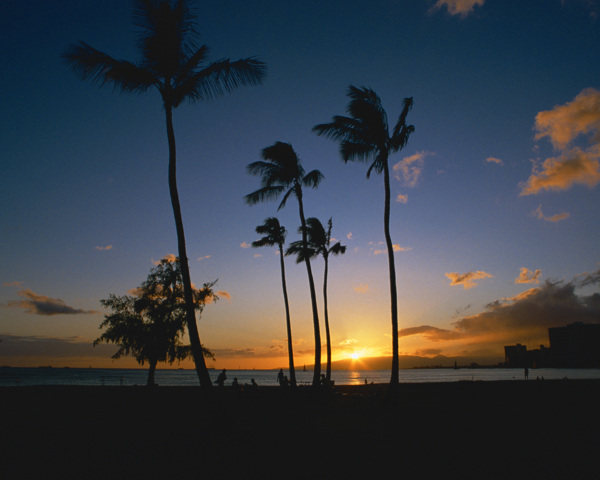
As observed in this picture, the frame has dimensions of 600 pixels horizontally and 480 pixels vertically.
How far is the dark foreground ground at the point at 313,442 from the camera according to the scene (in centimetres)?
760

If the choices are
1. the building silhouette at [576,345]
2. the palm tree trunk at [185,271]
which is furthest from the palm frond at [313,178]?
the building silhouette at [576,345]

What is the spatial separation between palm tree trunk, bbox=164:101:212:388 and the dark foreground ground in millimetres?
832

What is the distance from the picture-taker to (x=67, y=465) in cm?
807

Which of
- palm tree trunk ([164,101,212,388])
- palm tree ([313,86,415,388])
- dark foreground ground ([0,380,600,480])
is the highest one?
palm tree ([313,86,415,388])

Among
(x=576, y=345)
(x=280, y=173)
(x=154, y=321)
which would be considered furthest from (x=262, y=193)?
(x=576, y=345)

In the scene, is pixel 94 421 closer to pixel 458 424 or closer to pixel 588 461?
pixel 458 424

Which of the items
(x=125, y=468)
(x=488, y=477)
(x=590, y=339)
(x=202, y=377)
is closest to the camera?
(x=488, y=477)

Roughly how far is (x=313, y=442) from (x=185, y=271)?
20.0 ft

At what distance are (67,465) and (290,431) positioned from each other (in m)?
6.03

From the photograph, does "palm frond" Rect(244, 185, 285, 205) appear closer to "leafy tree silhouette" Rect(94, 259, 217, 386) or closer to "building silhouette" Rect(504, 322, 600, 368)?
"leafy tree silhouette" Rect(94, 259, 217, 386)

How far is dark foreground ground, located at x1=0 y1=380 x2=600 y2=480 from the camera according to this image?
7602 millimetres

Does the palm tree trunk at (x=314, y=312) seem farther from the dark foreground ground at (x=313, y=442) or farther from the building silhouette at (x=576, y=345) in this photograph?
the building silhouette at (x=576, y=345)

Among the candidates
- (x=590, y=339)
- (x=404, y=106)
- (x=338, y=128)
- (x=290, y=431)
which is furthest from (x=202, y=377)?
(x=590, y=339)

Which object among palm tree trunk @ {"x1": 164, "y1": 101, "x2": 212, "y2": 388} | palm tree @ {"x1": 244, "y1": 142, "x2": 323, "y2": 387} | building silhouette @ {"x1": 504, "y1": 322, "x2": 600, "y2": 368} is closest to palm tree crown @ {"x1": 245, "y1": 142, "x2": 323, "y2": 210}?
palm tree @ {"x1": 244, "y1": 142, "x2": 323, "y2": 387}
